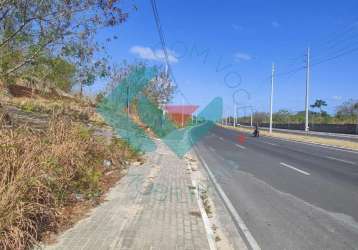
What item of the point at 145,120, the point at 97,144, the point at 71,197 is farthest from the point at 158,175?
the point at 145,120

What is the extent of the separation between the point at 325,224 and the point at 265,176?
19.7 feet

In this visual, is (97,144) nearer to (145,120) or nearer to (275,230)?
(275,230)

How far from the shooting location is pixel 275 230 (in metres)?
6.89

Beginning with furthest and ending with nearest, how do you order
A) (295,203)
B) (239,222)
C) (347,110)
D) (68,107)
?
(347,110) → (68,107) → (295,203) → (239,222)

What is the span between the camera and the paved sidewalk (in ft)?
18.8

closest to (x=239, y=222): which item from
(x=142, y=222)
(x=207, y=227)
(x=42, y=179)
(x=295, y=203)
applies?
(x=207, y=227)

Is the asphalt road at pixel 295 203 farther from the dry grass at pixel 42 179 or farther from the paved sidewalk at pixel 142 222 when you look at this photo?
the dry grass at pixel 42 179

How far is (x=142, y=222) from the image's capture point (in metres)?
6.81

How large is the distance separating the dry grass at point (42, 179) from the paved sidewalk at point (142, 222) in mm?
417

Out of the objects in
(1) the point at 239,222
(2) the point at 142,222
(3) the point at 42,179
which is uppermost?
(3) the point at 42,179

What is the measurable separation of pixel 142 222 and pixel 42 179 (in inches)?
67.7

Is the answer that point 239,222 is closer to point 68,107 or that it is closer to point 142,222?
point 142,222

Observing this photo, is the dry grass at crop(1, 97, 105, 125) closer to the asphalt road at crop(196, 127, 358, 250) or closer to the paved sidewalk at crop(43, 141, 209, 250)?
the asphalt road at crop(196, 127, 358, 250)

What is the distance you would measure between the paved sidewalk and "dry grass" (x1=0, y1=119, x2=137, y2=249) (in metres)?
0.42
